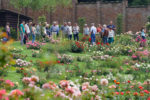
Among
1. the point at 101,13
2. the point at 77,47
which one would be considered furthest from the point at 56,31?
the point at 101,13

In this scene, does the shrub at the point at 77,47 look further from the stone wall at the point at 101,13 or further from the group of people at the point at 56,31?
the stone wall at the point at 101,13

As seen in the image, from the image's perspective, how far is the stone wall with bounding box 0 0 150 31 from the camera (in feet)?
128

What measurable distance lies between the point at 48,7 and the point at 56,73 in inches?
1163

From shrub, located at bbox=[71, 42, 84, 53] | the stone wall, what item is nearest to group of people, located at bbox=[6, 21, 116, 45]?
shrub, located at bbox=[71, 42, 84, 53]

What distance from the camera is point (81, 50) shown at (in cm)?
1770

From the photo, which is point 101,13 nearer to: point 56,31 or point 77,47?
point 56,31

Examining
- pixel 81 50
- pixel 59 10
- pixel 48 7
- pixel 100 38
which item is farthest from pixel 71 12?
pixel 81 50

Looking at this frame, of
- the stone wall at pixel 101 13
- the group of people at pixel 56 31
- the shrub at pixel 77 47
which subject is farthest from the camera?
the stone wall at pixel 101 13

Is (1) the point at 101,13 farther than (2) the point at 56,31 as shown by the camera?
Yes

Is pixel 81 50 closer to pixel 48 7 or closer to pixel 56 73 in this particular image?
pixel 56 73

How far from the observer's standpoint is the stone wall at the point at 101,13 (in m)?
39.0

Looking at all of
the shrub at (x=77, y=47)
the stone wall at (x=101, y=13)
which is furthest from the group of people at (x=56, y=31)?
the stone wall at (x=101, y=13)

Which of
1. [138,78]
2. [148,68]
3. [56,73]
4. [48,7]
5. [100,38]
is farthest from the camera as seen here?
[48,7]

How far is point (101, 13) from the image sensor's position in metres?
41.0
